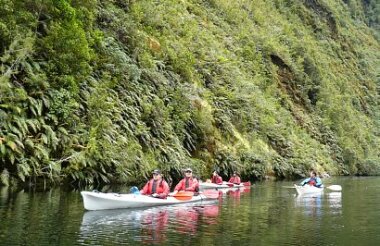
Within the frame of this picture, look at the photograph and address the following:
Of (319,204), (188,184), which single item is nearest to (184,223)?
(188,184)

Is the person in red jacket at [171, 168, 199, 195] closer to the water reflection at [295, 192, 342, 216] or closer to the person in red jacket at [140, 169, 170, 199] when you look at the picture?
the person in red jacket at [140, 169, 170, 199]

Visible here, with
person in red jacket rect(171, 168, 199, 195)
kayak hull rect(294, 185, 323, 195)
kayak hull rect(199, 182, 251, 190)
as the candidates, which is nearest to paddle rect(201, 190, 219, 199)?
person in red jacket rect(171, 168, 199, 195)

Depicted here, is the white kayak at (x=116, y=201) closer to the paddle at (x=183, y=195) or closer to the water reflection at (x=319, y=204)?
the paddle at (x=183, y=195)

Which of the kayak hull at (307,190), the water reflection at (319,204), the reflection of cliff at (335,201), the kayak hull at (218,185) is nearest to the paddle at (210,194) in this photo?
the water reflection at (319,204)

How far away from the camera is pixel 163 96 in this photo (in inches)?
1093

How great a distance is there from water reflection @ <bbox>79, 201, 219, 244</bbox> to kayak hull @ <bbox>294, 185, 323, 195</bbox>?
7997 millimetres

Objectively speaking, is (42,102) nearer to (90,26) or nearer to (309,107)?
(90,26)

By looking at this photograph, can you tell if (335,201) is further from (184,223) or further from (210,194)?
(184,223)

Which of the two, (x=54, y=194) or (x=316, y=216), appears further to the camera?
(x=54, y=194)

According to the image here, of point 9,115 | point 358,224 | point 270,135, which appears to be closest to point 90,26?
point 9,115

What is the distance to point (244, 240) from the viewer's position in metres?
11.3

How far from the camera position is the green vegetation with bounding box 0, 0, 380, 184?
62.2 ft

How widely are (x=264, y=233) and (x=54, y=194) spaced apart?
790 cm

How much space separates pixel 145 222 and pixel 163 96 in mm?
14764
